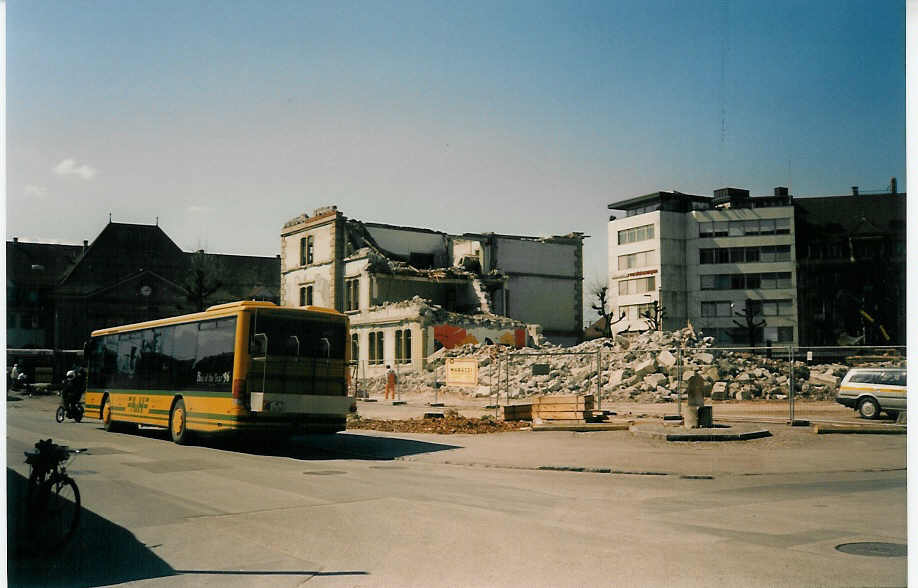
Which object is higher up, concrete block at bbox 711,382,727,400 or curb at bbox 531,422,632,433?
concrete block at bbox 711,382,727,400

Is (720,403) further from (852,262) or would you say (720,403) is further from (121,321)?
(121,321)

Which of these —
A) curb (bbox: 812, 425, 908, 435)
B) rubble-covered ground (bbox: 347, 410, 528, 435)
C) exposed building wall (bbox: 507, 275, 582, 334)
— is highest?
exposed building wall (bbox: 507, 275, 582, 334)

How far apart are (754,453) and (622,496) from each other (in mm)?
6671

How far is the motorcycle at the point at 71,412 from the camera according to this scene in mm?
24062

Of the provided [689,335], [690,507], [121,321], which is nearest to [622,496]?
[690,507]

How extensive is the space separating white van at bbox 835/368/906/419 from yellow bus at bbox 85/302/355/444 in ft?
55.0

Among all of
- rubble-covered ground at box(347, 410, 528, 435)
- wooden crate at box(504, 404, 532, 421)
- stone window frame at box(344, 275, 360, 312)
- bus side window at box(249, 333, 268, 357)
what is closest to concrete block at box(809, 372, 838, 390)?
wooden crate at box(504, 404, 532, 421)

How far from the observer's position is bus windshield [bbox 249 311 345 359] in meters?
17.4

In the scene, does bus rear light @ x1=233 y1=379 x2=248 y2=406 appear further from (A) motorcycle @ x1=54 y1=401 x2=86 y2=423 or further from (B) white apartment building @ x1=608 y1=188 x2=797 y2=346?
(B) white apartment building @ x1=608 y1=188 x2=797 y2=346

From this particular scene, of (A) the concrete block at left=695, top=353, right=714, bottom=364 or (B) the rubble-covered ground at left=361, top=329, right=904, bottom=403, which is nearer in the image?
(B) the rubble-covered ground at left=361, top=329, right=904, bottom=403

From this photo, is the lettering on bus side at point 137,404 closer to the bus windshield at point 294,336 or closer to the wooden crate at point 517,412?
the bus windshield at point 294,336

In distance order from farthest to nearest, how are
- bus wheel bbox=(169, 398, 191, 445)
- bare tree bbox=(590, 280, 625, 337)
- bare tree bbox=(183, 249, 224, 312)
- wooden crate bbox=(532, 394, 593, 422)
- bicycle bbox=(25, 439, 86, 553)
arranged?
bare tree bbox=(590, 280, 625, 337)
wooden crate bbox=(532, 394, 593, 422)
bare tree bbox=(183, 249, 224, 312)
bus wheel bbox=(169, 398, 191, 445)
bicycle bbox=(25, 439, 86, 553)

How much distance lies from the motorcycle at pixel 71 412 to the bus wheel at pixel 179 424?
6.40m

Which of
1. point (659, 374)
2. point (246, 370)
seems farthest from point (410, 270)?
point (246, 370)
